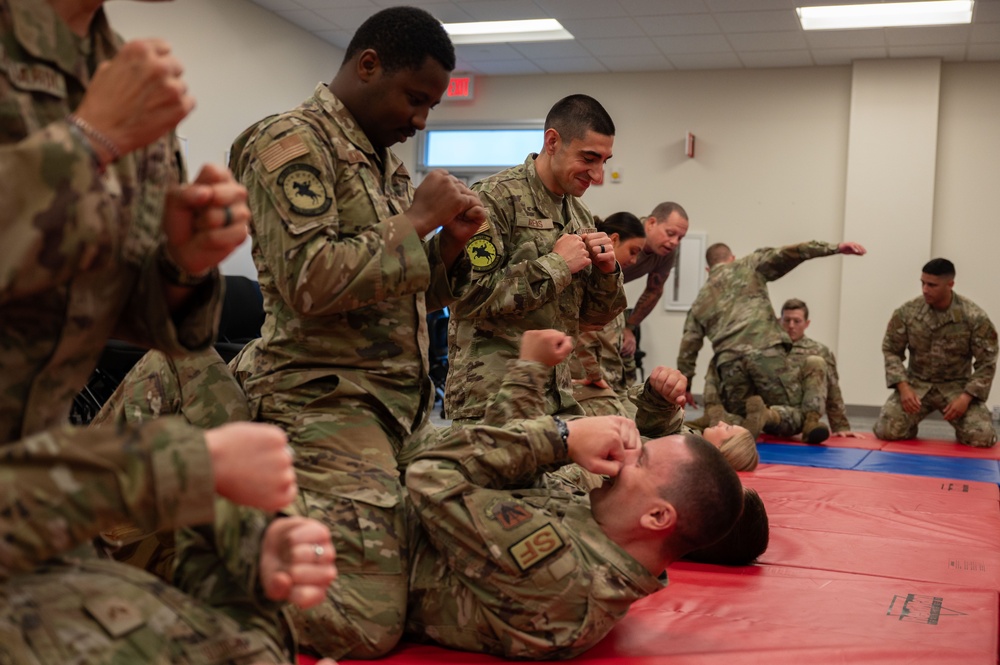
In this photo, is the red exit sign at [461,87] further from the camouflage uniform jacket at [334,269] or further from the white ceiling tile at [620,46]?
the camouflage uniform jacket at [334,269]

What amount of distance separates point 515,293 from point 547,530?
48.5 inches

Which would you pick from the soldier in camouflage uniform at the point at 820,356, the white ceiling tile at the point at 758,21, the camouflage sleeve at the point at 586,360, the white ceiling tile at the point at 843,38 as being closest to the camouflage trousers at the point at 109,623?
the camouflage sleeve at the point at 586,360

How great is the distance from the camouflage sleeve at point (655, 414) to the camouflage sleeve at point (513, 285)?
47cm

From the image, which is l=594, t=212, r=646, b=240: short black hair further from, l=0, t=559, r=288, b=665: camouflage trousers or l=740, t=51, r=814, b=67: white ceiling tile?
l=740, t=51, r=814, b=67: white ceiling tile

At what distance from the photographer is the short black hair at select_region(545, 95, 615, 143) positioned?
11.2ft

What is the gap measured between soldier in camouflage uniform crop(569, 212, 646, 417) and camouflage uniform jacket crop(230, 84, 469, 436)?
1882mm

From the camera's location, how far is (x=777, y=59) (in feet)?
32.0

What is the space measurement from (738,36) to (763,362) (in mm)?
3536

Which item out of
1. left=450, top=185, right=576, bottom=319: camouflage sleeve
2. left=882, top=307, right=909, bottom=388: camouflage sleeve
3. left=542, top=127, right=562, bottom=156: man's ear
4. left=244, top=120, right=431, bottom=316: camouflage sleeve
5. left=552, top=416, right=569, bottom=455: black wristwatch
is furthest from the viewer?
left=882, top=307, right=909, bottom=388: camouflage sleeve

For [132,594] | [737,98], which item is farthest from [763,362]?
[132,594]

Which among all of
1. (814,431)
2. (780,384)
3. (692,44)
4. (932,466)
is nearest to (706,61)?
(692,44)

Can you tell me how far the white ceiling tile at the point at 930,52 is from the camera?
30.1 feet

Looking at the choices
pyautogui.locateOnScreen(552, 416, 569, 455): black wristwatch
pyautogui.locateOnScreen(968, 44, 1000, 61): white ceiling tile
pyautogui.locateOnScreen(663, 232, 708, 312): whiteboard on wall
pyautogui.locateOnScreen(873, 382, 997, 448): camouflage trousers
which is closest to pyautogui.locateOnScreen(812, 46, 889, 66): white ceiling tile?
pyautogui.locateOnScreen(968, 44, 1000, 61): white ceiling tile

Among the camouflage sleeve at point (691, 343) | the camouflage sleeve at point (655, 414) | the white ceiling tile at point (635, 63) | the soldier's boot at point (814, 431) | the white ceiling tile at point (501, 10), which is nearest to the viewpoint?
the camouflage sleeve at point (655, 414)
